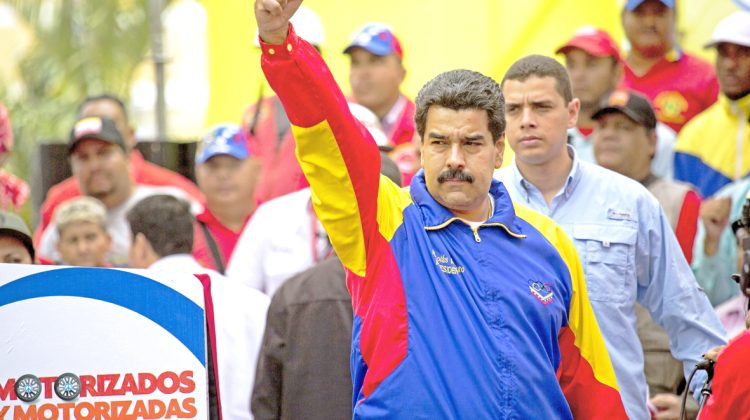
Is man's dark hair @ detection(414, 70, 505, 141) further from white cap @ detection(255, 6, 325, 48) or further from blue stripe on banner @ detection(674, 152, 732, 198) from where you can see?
white cap @ detection(255, 6, 325, 48)

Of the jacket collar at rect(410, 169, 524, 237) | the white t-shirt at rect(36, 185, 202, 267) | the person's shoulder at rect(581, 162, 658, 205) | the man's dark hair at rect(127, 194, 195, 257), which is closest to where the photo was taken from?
the jacket collar at rect(410, 169, 524, 237)

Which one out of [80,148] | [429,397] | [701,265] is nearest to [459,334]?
[429,397]

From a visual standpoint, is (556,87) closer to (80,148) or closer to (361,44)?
(361,44)

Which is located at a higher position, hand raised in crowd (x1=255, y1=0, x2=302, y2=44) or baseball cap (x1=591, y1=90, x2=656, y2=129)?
baseball cap (x1=591, y1=90, x2=656, y2=129)

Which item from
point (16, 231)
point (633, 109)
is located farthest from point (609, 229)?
point (16, 231)

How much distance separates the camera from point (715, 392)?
498 cm

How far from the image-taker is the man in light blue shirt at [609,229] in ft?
20.5

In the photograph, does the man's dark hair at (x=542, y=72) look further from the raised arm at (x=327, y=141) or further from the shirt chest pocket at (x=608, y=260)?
the raised arm at (x=327, y=141)

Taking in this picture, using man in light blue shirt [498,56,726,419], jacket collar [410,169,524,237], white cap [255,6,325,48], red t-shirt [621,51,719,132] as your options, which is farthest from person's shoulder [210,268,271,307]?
red t-shirt [621,51,719,132]

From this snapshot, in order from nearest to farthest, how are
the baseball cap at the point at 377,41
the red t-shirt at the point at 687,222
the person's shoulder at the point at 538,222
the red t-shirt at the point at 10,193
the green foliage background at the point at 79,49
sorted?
1. the person's shoulder at the point at 538,222
2. the red t-shirt at the point at 687,222
3. the baseball cap at the point at 377,41
4. the red t-shirt at the point at 10,193
5. the green foliage background at the point at 79,49

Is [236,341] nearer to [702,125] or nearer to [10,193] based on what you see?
[702,125]

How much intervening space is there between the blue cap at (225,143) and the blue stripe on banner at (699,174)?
2.75m

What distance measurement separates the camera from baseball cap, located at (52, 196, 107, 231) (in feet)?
29.5

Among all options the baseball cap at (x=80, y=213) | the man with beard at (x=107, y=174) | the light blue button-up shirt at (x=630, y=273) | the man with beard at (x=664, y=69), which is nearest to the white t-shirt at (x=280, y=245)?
the baseball cap at (x=80, y=213)
